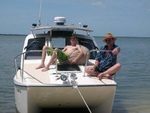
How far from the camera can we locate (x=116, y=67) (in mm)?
7438

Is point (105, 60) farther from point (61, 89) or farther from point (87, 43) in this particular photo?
point (87, 43)

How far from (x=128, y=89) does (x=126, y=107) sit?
295 cm

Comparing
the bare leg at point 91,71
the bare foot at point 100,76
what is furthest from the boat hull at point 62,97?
the bare leg at point 91,71

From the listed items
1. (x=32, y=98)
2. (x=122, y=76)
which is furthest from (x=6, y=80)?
(x=32, y=98)

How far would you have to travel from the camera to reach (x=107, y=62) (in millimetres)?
7773

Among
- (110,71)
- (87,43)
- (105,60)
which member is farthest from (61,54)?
(87,43)

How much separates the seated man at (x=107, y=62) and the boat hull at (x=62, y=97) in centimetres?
51

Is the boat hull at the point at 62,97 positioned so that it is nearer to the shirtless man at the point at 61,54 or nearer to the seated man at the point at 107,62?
the seated man at the point at 107,62

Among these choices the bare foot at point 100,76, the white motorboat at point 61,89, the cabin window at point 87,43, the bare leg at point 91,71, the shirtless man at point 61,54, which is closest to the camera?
the white motorboat at point 61,89

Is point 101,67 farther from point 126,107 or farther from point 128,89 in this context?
point 128,89

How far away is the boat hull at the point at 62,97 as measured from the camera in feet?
22.8

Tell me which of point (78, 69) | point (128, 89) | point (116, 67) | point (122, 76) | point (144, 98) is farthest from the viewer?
point (122, 76)

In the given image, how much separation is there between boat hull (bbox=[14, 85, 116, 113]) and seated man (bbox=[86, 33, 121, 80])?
512mm

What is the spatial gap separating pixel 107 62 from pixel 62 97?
1493 mm
